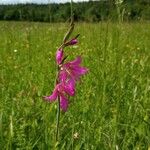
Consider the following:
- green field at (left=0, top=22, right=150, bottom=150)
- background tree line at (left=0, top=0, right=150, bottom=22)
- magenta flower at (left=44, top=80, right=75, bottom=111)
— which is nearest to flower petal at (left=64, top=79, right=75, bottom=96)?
magenta flower at (left=44, top=80, right=75, bottom=111)

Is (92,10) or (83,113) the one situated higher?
(92,10)

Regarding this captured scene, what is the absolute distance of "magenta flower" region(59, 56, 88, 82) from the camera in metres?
1.29

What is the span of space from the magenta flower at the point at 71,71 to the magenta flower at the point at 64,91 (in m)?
0.02

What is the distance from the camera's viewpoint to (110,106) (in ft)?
8.40

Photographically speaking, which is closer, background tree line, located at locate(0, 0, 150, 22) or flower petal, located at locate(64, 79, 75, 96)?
flower petal, located at locate(64, 79, 75, 96)

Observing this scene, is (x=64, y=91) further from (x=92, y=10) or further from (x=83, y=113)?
(x=92, y=10)

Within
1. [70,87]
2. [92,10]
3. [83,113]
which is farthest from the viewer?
[92,10]

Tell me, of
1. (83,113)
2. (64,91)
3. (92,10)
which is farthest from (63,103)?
(92,10)

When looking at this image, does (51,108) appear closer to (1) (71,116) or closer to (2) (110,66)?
(1) (71,116)

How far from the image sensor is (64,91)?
1310 millimetres

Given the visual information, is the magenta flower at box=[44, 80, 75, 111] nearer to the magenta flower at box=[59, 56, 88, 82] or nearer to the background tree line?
the magenta flower at box=[59, 56, 88, 82]

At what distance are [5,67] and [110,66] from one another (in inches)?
37.7

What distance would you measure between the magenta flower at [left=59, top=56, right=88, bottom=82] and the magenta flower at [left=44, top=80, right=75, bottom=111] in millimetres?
15

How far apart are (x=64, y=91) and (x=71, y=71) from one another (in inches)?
2.5
